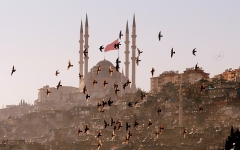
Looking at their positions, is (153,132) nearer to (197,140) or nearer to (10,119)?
(197,140)

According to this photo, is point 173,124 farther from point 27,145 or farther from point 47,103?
point 47,103

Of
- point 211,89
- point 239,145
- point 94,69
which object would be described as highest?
point 94,69

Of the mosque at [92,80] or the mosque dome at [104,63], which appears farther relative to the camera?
the mosque dome at [104,63]

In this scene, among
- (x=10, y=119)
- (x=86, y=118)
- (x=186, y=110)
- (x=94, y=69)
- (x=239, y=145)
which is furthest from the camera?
(x=94, y=69)

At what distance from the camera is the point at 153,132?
226ft

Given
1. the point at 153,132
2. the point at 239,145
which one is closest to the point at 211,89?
the point at 153,132

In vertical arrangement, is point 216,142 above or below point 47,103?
below

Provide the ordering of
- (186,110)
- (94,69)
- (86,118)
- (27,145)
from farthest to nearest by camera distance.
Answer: (94,69) → (86,118) → (186,110) → (27,145)

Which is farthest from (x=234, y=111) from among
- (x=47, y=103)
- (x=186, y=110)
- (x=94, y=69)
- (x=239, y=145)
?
(x=47, y=103)

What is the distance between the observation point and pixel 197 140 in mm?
59844

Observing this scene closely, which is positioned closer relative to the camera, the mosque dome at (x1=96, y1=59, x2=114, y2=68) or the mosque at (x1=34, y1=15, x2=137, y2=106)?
the mosque at (x1=34, y1=15, x2=137, y2=106)

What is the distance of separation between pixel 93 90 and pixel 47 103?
36.5ft

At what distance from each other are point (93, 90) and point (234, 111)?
51262mm

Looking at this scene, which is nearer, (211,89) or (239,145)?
(239,145)
